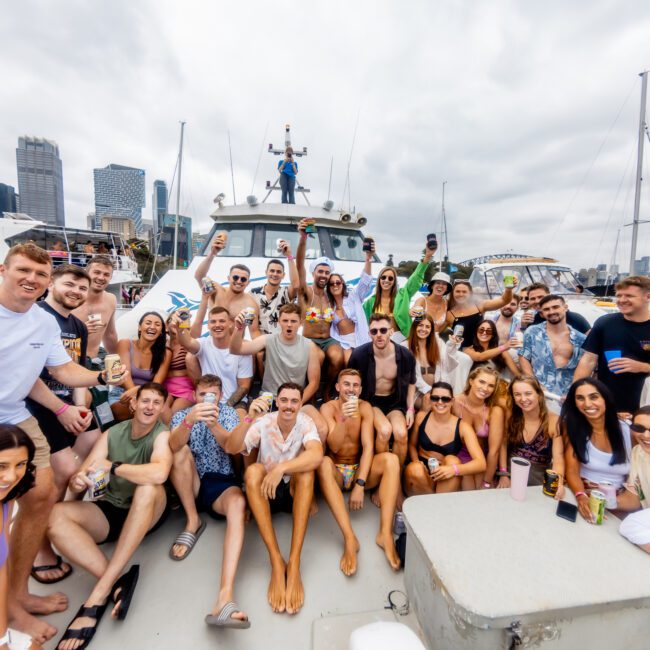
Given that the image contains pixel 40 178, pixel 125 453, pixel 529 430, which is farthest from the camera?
pixel 40 178

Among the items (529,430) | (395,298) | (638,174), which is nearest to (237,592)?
(529,430)

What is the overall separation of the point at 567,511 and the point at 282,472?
6.27 feet

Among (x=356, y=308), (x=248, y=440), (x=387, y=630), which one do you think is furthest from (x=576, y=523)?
(x=356, y=308)

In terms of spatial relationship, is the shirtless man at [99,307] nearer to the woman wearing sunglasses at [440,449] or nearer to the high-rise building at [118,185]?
the woman wearing sunglasses at [440,449]

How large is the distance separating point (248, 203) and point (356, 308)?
3.91 m

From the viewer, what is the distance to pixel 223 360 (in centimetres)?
367

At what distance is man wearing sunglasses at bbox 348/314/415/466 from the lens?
3441 mm

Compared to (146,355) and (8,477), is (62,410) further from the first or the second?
(146,355)

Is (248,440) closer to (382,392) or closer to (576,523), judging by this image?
(382,392)

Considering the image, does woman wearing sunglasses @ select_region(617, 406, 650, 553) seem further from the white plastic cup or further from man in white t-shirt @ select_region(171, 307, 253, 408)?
man in white t-shirt @ select_region(171, 307, 253, 408)

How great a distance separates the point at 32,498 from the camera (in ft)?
6.70

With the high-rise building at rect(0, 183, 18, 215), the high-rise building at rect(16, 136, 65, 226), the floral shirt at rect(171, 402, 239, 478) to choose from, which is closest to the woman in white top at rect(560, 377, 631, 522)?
the floral shirt at rect(171, 402, 239, 478)

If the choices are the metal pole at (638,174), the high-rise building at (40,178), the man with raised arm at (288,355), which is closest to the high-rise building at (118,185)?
the high-rise building at (40,178)

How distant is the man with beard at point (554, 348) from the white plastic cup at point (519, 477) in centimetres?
179
